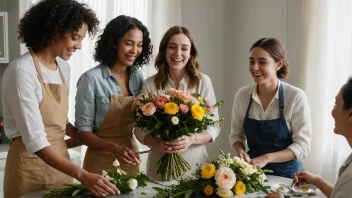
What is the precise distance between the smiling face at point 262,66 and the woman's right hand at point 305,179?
0.74 m

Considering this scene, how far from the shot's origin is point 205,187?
2.29m

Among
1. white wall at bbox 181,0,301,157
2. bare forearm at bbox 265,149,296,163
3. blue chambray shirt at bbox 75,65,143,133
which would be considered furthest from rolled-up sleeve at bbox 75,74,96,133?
white wall at bbox 181,0,301,157

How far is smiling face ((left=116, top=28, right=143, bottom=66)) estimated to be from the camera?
9.25ft

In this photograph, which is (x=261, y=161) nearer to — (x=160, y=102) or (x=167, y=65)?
(x=160, y=102)

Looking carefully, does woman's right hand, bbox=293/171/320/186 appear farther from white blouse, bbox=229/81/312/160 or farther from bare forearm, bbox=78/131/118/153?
bare forearm, bbox=78/131/118/153

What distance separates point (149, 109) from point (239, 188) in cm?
59

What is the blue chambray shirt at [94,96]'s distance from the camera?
9.08 feet

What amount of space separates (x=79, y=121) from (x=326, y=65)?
2381 millimetres

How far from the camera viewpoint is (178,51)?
9.61 ft

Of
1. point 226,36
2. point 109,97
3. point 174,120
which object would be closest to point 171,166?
point 174,120

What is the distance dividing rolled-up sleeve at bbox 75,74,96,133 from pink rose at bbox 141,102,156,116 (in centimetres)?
46

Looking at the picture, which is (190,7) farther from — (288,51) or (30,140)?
(30,140)

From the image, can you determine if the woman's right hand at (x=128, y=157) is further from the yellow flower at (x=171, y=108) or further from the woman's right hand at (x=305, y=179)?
the woman's right hand at (x=305, y=179)

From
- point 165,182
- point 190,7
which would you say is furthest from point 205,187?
point 190,7
